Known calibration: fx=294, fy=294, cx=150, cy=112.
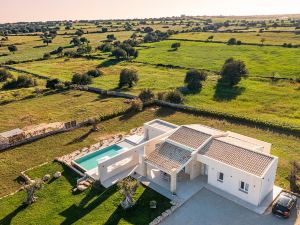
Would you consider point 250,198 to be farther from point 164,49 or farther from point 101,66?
point 164,49

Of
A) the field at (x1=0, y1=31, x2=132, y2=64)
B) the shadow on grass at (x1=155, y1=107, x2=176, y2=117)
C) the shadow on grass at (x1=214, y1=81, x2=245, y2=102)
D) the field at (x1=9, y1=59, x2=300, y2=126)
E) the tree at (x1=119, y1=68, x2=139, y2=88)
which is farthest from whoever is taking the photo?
the field at (x1=0, y1=31, x2=132, y2=64)

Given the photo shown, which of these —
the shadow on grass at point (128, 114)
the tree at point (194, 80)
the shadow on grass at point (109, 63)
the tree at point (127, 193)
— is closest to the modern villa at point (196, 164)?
the tree at point (127, 193)

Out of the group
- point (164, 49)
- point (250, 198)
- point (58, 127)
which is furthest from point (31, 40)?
point (250, 198)

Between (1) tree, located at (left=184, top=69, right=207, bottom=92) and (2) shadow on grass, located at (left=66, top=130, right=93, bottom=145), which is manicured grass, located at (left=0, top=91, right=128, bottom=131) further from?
(1) tree, located at (left=184, top=69, right=207, bottom=92)

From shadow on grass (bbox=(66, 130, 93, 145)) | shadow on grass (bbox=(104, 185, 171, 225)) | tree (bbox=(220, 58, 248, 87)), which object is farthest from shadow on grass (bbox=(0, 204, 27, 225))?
tree (bbox=(220, 58, 248, 87))

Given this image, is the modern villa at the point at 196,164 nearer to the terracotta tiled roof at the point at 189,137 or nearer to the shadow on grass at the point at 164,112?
the terracotta tiled roof at the point at 189,137

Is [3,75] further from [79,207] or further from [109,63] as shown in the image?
[79,207]
